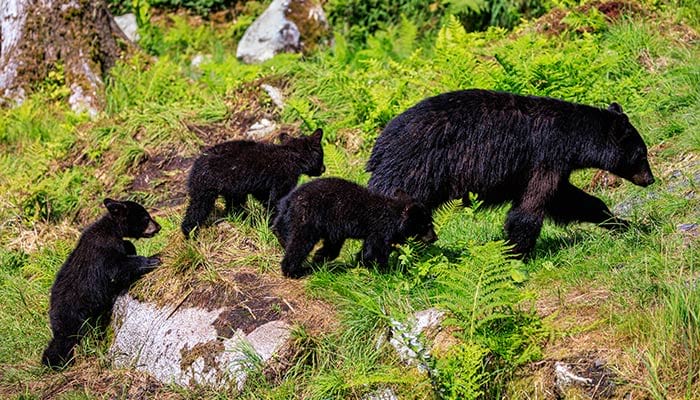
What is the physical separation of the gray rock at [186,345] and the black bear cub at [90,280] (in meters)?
0.22

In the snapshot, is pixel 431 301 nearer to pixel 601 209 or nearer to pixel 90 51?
pixel 601 209

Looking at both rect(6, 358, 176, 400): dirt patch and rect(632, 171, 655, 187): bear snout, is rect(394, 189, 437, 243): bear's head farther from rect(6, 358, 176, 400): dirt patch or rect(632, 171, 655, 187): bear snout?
rect(6, 358, 176, 400): dirt patch

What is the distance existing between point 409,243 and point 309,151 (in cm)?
185

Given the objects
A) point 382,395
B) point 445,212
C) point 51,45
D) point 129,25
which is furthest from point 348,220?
point 129,25

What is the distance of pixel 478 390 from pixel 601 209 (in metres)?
2.64

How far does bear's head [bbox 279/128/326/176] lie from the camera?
8477mm

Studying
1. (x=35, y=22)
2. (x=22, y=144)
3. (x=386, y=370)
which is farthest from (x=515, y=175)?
(x=35, y=22)

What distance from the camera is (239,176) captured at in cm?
795

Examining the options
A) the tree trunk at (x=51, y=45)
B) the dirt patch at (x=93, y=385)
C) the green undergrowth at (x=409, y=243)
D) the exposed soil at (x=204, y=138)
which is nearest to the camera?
the green undergrowth at (x=409, y=243)

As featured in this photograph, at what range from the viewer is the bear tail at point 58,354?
291 inches

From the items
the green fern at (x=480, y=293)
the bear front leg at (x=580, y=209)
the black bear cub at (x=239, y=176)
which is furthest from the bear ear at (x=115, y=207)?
the bear front leg at (x=580, y=209)

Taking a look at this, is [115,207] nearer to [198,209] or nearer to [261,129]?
[198,209]

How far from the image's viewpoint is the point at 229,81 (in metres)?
11.8

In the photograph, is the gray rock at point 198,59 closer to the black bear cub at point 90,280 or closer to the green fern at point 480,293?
the black bear cub at point 90,280
